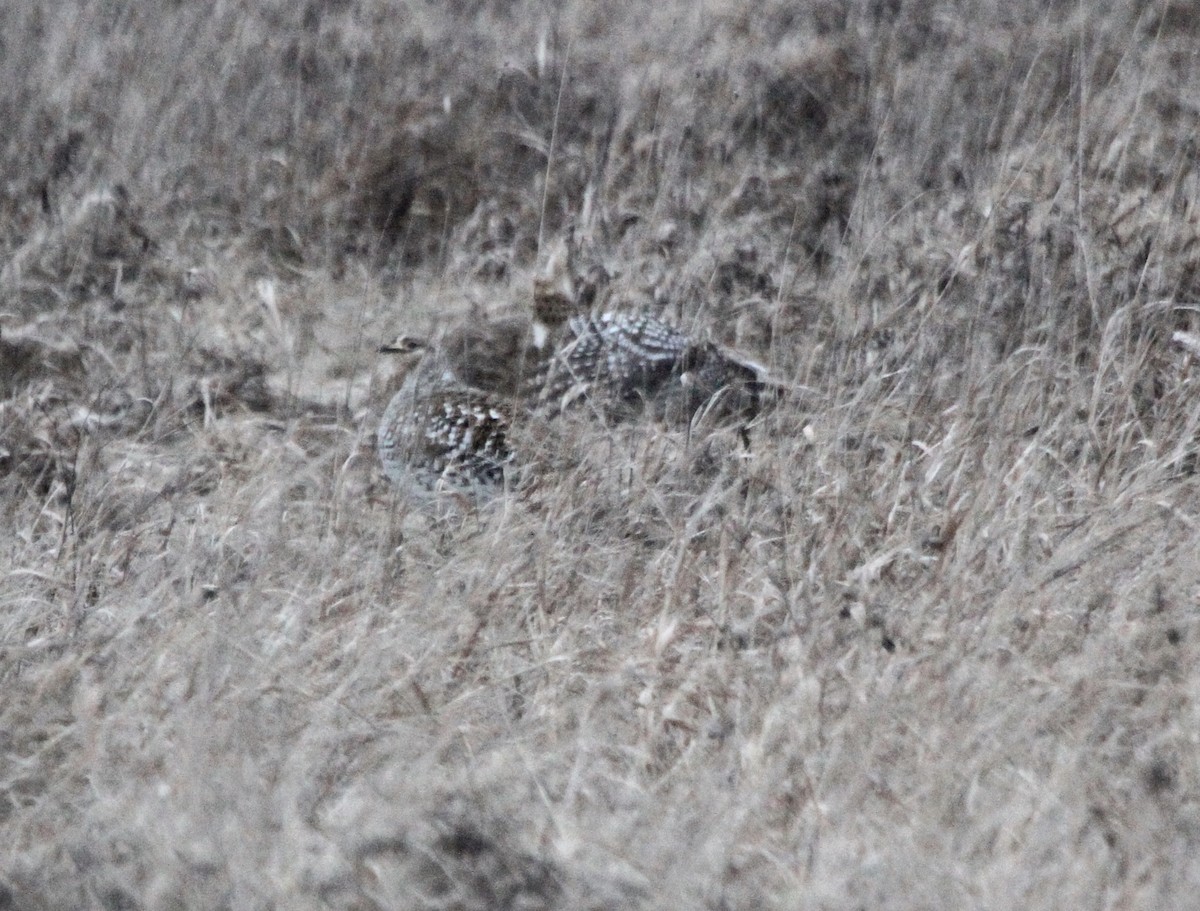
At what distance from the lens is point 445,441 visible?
12.9 ft

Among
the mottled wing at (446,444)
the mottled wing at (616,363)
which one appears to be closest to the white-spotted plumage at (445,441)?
the mottled wing at (446,444)

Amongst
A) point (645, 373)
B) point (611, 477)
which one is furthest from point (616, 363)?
point (611, 477)

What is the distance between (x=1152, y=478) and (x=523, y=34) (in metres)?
3.47

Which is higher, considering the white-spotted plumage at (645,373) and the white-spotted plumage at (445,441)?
the white-spotted plumage at (645,373)

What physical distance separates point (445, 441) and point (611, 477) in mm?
422

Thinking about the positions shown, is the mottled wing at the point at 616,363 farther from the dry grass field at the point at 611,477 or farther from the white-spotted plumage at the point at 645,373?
the dry grass field at the point at 611,477

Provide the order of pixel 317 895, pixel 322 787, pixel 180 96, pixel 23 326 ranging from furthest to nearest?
pixel 180 96, pixel 23 326, pixel 322 787, pixel 317 895

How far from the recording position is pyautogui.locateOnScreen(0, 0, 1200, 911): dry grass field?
8.63 ft

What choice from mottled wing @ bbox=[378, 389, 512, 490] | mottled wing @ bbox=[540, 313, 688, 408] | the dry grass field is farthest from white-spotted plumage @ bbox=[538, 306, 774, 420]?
mottled wing @ bbox=[378, 389, 512, 490]

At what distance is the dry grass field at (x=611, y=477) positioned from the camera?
2.63m

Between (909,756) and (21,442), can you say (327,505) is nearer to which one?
(21,442)

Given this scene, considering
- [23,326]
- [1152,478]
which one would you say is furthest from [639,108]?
[1152,478]

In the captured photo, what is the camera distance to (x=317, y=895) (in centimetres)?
244

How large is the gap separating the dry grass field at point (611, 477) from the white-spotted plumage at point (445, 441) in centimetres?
9
